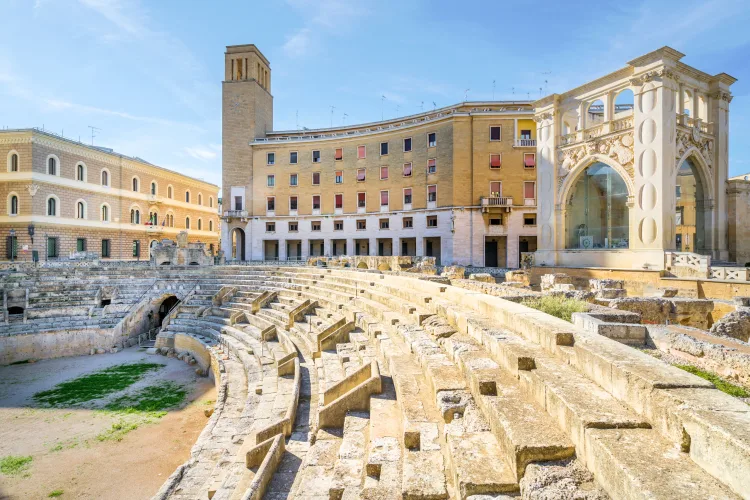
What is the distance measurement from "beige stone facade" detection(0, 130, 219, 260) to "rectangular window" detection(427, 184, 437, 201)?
1074 inches

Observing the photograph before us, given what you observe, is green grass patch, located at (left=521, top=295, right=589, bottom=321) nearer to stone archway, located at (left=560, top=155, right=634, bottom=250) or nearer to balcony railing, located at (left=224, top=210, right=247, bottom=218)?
stone archway, located at (left=560, top=155, right=634, bottom=250)

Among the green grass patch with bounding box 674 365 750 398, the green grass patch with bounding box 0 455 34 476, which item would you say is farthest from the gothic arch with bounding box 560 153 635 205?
the green grass patch with bounding box 0 455 34 476

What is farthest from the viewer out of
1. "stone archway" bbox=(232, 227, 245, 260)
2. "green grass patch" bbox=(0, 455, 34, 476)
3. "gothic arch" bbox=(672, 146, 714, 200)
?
"stone archway" bbox=(232, 227, 245, 260)

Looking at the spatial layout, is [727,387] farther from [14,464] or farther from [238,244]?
[238,244]

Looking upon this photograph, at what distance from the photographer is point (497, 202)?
99.1 ft

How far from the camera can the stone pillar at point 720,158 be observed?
1912cm

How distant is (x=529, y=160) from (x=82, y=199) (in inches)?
1455

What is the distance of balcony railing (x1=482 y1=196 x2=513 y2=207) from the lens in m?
30.0

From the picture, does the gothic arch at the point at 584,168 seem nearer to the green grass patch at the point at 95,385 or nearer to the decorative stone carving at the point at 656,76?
the decorative stone carving at the point at 656,76

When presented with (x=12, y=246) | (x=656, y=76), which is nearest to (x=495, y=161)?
(x=656, y=76)

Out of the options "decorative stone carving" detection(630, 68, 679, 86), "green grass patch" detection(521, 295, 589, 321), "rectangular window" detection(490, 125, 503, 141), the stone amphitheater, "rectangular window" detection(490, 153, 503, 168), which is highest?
"rectangular window" detection(490, 125, 503, 141)

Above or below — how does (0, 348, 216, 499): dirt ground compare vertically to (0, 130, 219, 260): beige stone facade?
below

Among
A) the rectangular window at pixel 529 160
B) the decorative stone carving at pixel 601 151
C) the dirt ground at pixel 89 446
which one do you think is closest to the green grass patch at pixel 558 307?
the dirt ground at pixel 89 446

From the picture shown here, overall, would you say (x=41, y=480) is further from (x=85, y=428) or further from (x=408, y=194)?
(x=408, y=194)
